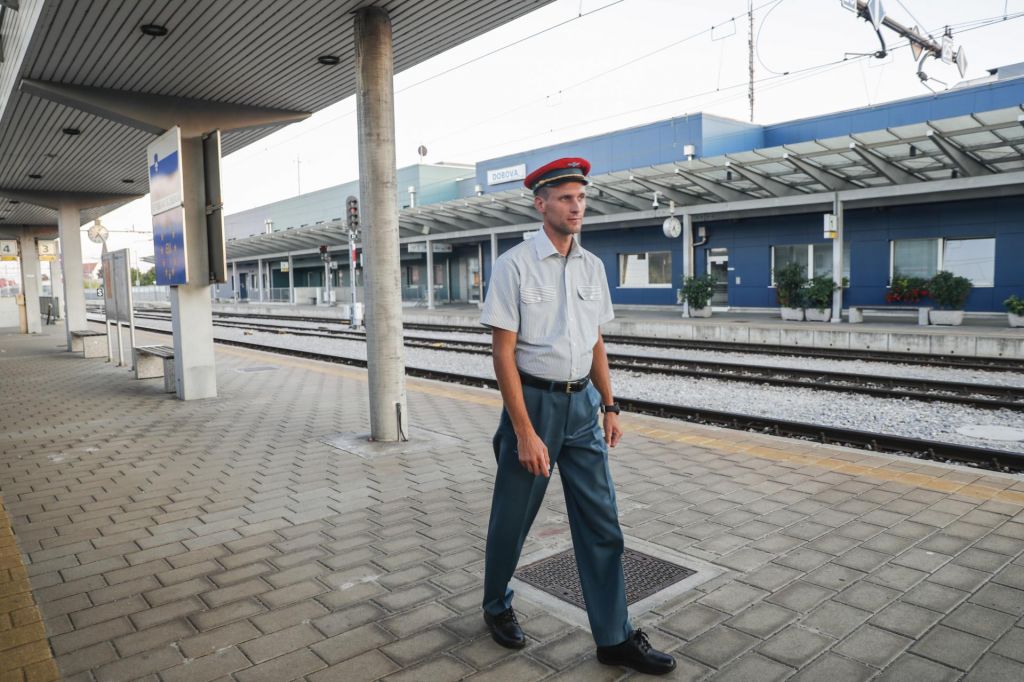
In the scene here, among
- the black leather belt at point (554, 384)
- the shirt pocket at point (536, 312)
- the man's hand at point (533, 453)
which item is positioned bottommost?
the man's hand at point (533, 453)

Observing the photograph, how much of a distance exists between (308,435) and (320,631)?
4428 mm

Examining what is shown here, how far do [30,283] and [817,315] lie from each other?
27.3m

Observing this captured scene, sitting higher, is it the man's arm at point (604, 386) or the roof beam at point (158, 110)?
the roof beam at point (158, 110)

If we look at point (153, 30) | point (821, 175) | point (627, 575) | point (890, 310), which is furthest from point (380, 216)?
point (890, 310)

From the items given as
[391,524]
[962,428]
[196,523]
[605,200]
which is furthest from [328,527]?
[605,200]

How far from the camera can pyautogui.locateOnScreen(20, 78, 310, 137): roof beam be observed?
354 inches

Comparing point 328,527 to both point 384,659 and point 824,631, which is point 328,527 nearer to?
point 384,659

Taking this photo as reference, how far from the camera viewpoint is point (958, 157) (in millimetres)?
17984

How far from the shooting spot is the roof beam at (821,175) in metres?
19.4

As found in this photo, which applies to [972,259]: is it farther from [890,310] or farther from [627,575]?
[627,575]

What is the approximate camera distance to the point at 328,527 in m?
4.65

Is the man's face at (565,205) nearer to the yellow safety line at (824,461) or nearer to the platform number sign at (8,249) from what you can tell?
the yellow safety line at (824,461)

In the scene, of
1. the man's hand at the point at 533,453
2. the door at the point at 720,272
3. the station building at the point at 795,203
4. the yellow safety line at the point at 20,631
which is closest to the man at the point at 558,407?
the man's hand at the point at 533,453

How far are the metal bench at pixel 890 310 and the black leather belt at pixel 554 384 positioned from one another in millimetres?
18968
